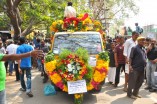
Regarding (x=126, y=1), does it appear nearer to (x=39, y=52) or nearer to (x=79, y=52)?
(x=79, y=52)

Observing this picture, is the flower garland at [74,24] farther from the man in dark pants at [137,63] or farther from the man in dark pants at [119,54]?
the man in dark pants at [137,63]

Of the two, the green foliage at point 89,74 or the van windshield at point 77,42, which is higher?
the van windshield at point 77,42

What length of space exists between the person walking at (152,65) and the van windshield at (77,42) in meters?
1.85

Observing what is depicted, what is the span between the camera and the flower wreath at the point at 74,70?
829 cm

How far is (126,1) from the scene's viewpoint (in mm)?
41906

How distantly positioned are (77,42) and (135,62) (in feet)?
6.31

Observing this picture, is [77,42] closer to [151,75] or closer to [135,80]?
[135,80]

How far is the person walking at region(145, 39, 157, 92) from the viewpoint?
1049 cm

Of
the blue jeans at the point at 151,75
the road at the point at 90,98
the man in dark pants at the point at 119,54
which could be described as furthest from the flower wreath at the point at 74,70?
the blue jeans at the point at 151,75

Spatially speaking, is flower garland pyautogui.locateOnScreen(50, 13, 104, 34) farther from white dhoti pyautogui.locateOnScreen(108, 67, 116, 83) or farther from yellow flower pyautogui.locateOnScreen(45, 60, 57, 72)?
yellow flower pyautogui.locateOnScreen(45, 60, 57, 72)

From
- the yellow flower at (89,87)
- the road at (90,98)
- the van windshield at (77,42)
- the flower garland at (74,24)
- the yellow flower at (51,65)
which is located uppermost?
the flower garland at (74,24)

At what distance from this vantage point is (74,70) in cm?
827

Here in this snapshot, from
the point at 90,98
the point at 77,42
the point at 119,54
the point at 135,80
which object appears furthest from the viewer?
the point at 119,54

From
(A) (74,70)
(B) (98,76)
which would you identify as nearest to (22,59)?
(A) (74,70)
